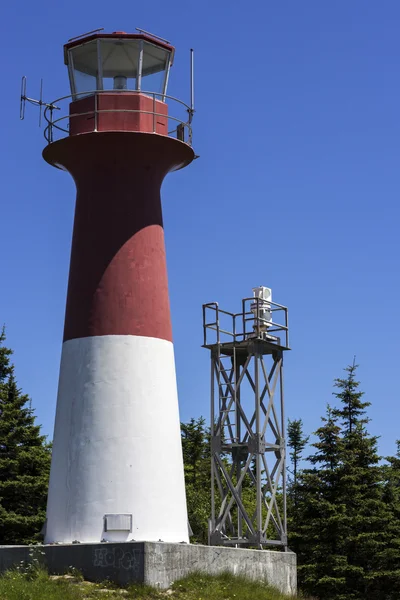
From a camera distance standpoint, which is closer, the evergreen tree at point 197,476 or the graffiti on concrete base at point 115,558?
the graffiti on concrete base at point 115,558

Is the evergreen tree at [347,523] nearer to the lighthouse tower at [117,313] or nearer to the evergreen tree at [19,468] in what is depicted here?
the evergreen tree at [19,468]

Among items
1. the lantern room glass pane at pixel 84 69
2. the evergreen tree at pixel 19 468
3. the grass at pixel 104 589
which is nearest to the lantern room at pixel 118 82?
the lantern room glass pane at pixel 84 69

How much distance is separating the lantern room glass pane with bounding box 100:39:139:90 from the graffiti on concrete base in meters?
12.6

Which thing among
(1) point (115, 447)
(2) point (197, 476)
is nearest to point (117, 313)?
(1) point (115, 447)

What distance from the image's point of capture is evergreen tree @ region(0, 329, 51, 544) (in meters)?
44.7

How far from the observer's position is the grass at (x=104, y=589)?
2392 centimetres

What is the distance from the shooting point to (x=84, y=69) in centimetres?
3028

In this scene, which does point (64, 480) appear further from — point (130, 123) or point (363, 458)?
point (363, 458)

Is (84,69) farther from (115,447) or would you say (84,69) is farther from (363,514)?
(363,514)

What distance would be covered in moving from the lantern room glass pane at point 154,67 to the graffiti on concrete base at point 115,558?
12646 mm

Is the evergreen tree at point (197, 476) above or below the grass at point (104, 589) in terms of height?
above

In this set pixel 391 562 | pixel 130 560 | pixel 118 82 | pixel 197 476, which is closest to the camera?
pixel 130 560

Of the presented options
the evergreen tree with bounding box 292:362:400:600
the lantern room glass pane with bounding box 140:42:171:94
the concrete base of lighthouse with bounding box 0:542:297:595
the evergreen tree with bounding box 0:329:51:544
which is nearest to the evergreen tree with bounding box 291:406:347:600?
the evergreen tree with bounding box 292:362:400:600

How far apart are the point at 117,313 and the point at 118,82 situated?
661 centimetres
